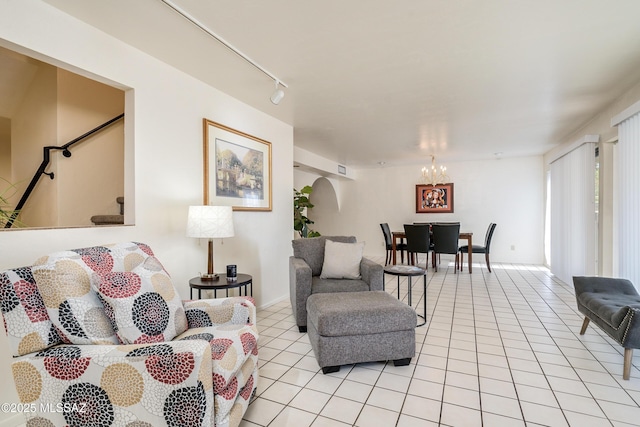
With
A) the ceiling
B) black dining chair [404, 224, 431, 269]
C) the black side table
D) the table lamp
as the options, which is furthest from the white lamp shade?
black dining chair [404, 224, 431, 269]

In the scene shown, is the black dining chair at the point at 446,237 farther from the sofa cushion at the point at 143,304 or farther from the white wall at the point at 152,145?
the sofa cushion at the point at 143,304

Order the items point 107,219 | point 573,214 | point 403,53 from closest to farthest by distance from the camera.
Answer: point 403,53 < point 107,219 < point 573,214

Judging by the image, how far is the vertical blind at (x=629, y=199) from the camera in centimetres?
281

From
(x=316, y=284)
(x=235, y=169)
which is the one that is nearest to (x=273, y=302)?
(x=316, y=284)

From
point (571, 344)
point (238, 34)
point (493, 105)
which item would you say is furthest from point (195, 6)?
point (571, 344)

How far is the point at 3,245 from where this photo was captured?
5.18ft

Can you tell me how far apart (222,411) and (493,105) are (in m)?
3.79

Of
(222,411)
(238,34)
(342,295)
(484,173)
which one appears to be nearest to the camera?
(222,411)

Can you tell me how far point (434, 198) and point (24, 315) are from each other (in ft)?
24.0

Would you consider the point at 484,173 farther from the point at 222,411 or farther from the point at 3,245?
the point at 3,245

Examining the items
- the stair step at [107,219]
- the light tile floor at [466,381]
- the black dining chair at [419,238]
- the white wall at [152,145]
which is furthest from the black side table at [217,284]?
the black dining chair at [419,238]

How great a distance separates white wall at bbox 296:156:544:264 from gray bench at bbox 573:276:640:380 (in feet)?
14.6

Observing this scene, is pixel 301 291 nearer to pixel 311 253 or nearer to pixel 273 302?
pixel 311 253

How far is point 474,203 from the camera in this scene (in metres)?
6.99
